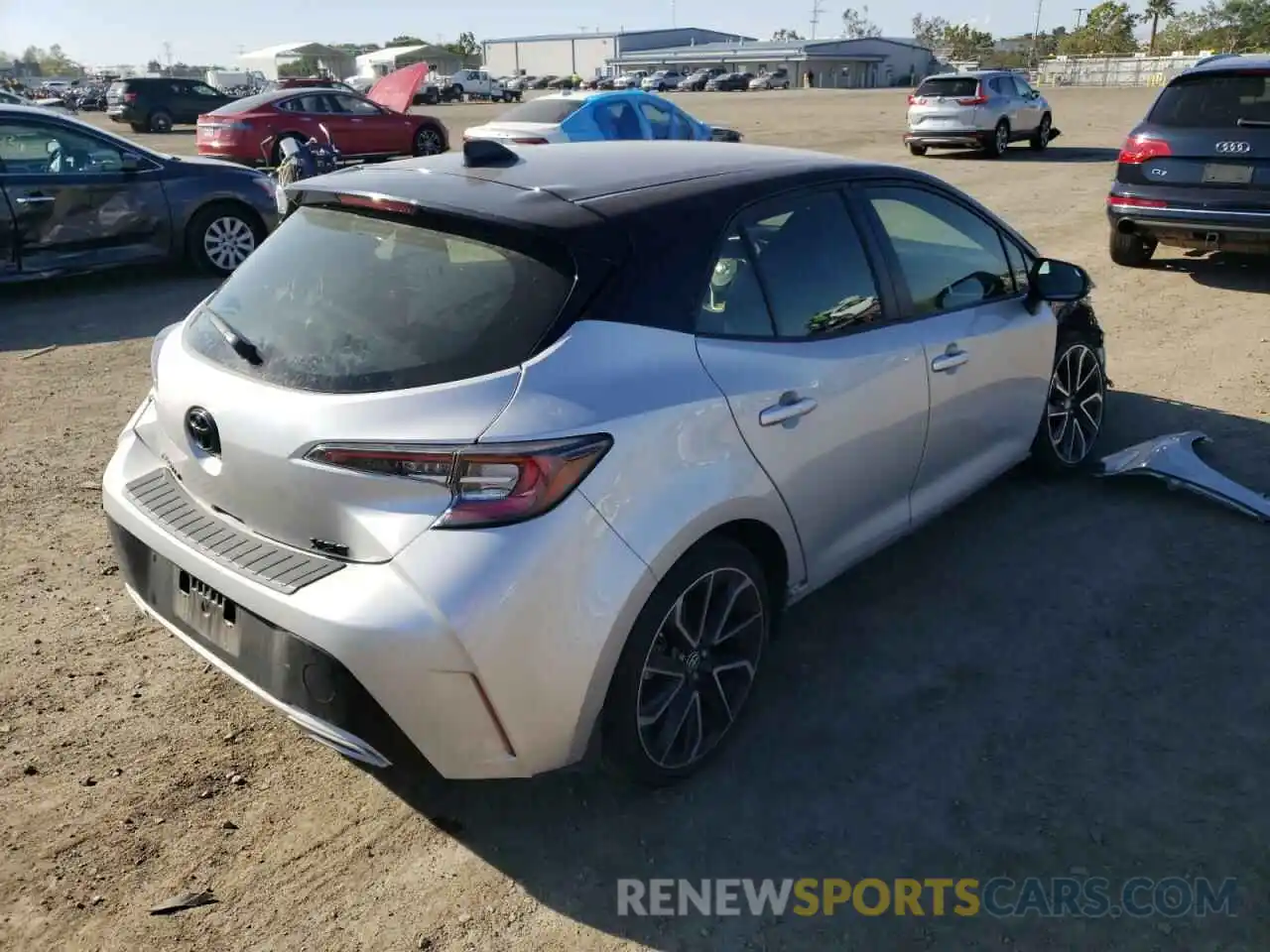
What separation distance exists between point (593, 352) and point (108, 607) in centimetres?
241

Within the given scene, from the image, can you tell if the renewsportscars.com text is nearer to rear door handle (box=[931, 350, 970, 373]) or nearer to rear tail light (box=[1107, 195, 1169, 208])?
rear door handle (box=[931, 350, 970, 373])

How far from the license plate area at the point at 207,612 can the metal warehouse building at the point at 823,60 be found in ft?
319

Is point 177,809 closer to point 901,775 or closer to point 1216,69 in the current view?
point 901,775

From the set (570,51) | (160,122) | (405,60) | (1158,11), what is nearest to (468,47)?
(570,51)

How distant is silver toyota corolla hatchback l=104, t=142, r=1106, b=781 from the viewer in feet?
7.90

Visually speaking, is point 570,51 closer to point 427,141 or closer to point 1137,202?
point 427,141

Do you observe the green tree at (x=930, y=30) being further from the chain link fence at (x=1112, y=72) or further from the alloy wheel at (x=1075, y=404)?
the alloy wheel at (x=1075, y=404)

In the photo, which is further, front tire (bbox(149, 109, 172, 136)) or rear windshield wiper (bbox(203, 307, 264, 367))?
front tire (bbox(149, 109, 172, 136))

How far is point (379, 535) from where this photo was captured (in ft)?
7.91

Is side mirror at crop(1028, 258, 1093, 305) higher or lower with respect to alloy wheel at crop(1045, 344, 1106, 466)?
higher

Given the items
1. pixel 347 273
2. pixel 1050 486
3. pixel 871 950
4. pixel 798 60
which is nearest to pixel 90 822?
pixel 347 273

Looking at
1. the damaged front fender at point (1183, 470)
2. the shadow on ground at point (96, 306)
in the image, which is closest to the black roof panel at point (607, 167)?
the damaged front fender at point (1183, 470)

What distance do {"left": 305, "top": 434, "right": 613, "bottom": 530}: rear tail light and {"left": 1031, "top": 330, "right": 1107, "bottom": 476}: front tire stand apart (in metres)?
3.04

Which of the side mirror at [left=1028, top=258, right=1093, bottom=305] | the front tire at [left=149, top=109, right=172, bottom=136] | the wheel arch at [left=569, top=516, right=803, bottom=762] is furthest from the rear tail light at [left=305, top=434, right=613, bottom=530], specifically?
the front tire at [left=149, top=109, right=172, bottom=136]
